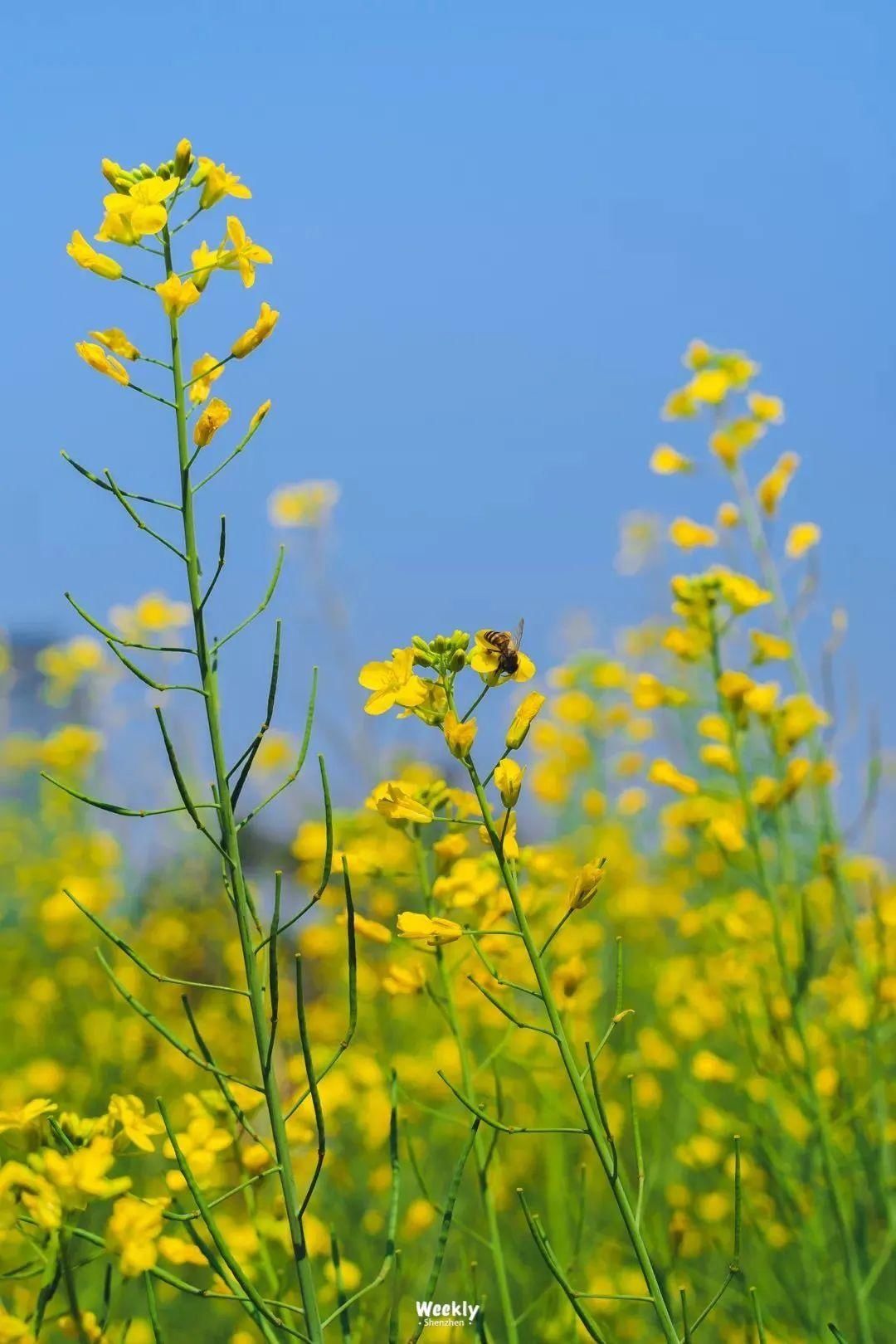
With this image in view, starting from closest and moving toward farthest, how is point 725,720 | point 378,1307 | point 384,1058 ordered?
point 725,720
point 378,1307
point 384,1058

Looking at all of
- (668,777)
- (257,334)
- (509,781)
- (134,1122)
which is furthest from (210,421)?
(668,777)

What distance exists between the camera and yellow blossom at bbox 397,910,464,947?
4.56 ft

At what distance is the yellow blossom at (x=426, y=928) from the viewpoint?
4.56 feet

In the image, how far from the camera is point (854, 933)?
2.57 m

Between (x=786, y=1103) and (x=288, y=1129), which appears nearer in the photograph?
(x=288, y=1129)

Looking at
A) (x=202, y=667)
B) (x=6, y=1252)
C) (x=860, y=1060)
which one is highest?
(x=202, y=667)

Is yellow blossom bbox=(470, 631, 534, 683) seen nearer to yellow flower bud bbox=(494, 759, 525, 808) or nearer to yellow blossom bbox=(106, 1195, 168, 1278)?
yellow flower bud bbox=(494, 759, 525, 808)

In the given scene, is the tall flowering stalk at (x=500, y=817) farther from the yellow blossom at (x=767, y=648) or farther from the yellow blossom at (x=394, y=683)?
the yellow blossom at (x=767, y=648)

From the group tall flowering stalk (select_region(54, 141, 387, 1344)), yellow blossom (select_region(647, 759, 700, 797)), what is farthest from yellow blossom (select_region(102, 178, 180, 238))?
yellow blossom (select_region(647, 759, 700, 797))

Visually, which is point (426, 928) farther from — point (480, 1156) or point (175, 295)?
point (175, 295)

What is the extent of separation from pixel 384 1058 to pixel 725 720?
1738 millimetres

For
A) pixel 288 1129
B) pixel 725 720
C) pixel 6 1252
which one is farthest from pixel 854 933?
pixel 6 1252

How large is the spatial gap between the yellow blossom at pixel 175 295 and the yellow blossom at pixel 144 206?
78 millimetres

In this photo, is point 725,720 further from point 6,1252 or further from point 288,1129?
point 6,1252
